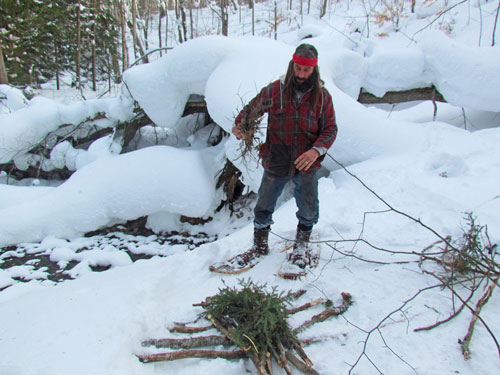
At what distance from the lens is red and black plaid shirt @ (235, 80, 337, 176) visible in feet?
6.61

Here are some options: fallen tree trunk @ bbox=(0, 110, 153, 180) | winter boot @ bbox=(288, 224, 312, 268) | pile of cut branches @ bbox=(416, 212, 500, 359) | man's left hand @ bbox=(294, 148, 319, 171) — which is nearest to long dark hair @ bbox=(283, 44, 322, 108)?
man's left hand @ bbox=(294, 148, 319, 171)

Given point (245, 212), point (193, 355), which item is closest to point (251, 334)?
point (193, 355)

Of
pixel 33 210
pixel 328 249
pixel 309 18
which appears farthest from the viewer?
pixel 309 18

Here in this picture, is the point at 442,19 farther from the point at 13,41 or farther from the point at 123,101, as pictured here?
the point at 13,41

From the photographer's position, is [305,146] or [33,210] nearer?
[305,146]

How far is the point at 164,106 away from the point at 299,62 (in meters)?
2.98

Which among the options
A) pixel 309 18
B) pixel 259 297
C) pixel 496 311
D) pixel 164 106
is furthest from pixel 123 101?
pixel 309 18

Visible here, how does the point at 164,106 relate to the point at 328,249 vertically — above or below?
above

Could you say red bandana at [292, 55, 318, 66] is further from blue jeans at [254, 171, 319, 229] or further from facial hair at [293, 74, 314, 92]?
blue jeans at [254, 171, 319, 229]

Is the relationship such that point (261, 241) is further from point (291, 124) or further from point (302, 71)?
point (302, 71)

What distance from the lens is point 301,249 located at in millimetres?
2266

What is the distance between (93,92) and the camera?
12.6m

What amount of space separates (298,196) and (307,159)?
1.35ft

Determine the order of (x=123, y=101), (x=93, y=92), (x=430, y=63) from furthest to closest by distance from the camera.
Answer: (x=93, y=92) → (x=123, y=101) → (x=430, y=63)
